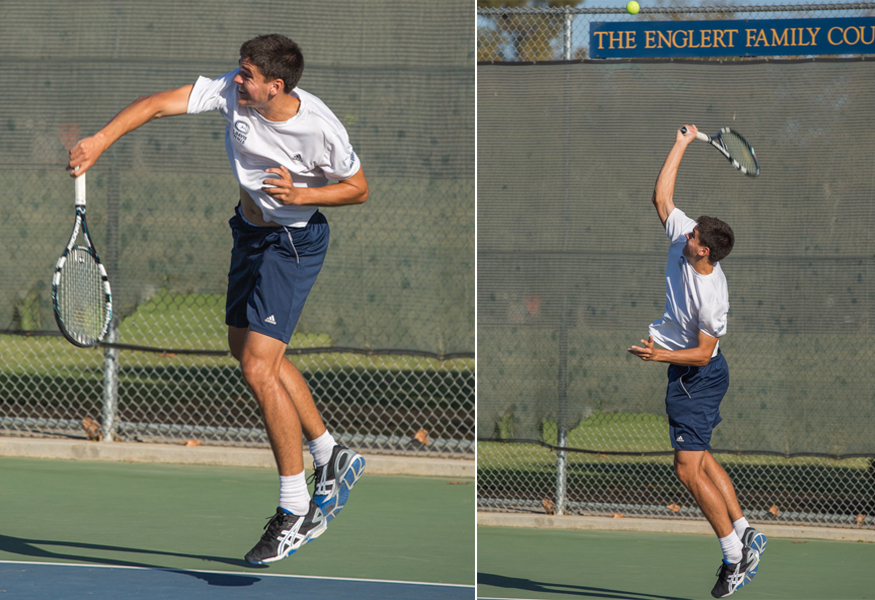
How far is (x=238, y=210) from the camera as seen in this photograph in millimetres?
3779

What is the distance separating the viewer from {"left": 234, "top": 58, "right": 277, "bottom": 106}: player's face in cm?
324

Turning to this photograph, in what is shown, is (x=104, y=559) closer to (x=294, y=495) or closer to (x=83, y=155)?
(x=294, y=495)

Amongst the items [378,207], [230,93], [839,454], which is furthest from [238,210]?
[839,454]

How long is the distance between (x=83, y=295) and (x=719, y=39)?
3383 mm

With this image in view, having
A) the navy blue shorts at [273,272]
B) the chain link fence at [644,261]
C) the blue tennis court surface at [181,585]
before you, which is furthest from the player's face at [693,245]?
the blue tennis court surface at [181,585]

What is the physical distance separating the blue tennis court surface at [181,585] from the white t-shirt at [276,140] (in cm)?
148

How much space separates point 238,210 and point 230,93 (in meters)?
0.50

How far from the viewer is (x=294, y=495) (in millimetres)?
3523

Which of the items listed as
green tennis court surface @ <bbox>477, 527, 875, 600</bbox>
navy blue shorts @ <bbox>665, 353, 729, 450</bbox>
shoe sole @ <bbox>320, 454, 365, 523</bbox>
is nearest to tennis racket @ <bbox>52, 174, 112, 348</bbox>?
shoe sole @ <bbox>320, 454, 365, 523</bbox>

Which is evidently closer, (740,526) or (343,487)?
(343,487)

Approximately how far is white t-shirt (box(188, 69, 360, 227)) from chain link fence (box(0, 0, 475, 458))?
7.81ft

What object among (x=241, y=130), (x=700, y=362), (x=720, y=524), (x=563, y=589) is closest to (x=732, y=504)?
(x=720, y=524)

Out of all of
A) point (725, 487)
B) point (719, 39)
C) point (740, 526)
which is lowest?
point (740, 526)

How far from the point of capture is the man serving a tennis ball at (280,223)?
326 cm
